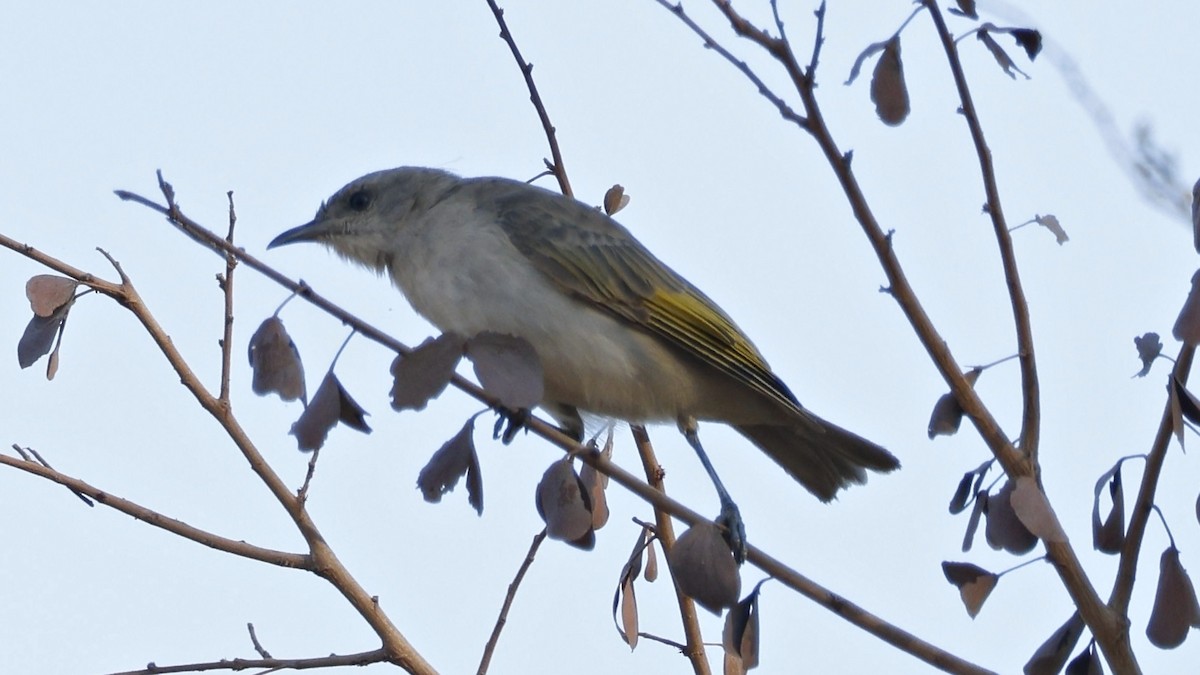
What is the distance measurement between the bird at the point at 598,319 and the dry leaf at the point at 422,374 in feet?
7.04

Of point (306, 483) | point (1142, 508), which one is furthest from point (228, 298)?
point (1142, 508)

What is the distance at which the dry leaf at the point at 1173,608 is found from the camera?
334cm

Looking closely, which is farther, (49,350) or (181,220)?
(49,350)

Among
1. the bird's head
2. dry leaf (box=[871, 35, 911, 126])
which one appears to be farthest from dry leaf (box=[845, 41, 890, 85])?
the bird's head

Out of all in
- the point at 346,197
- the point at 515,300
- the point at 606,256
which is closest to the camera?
the point at 515,300

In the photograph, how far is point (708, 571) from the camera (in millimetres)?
3098

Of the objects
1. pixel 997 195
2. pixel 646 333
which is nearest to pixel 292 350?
pixel 997 195

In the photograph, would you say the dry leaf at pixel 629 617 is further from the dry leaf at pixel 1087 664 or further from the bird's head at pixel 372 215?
the bird's head at pixel 372 215

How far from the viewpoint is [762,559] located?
326 cm

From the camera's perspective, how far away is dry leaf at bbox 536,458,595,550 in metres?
3.16

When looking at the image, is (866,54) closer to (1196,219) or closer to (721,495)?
(1196,219)

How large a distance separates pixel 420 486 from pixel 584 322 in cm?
235

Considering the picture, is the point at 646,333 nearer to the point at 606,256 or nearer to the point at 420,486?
the point at 606,256

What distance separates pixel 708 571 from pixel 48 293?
179cm
